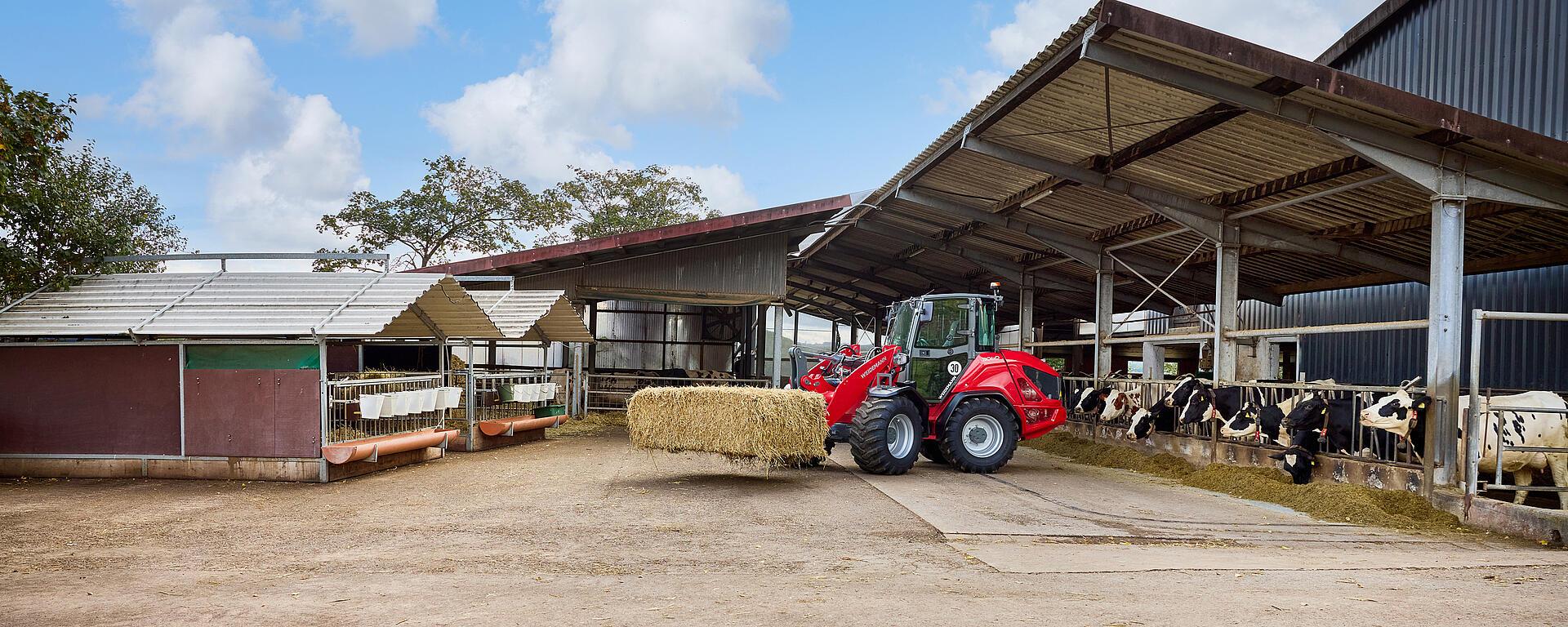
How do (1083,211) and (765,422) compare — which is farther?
(1083,211)

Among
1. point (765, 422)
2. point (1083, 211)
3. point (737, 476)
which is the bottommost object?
point (737, 476)

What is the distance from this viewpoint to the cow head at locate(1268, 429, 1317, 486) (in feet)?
33.8

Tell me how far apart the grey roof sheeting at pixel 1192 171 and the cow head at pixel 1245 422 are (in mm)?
2386

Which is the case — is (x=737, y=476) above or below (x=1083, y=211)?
below

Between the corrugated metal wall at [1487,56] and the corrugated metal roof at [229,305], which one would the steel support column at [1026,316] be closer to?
the corrugated metal wall at [1487,56]

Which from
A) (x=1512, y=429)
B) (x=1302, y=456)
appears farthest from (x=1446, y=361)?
(x=1302, y=456)

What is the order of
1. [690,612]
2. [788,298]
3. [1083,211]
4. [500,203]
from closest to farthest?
[690,612]
[1083,211]
[500,203]
[788,298]

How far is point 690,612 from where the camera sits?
17.5 feet

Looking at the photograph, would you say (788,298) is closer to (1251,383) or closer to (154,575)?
(1251,383)

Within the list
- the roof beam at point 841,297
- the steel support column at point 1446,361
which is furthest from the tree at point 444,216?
the steel support column at point 1446,361

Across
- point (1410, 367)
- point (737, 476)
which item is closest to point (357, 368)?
point (737, 476)

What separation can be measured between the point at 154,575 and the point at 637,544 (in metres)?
2.96

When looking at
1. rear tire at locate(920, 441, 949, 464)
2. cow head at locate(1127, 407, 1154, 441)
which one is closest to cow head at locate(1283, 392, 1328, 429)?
cow head at locate(1127, 407, 1154, 441)

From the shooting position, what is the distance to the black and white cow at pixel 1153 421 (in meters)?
13.5
